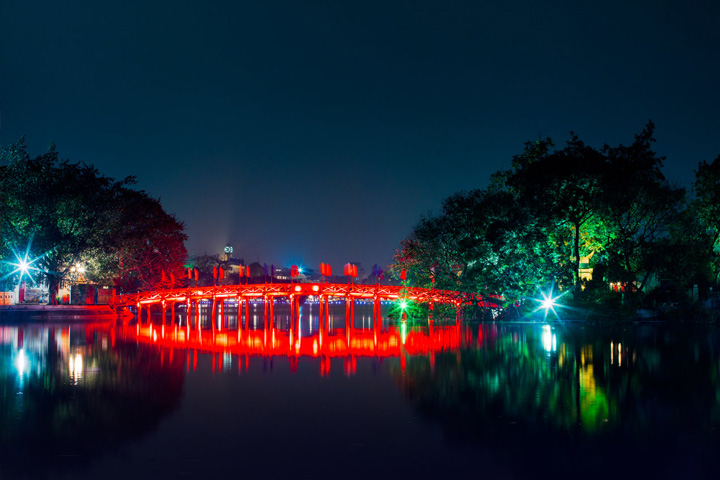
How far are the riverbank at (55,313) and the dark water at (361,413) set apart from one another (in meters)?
30.9

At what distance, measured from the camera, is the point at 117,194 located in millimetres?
65750

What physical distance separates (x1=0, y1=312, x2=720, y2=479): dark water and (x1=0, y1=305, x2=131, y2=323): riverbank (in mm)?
30856

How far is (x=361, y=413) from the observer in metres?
14.8

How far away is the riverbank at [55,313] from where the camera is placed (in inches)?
2202

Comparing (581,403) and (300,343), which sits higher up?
(581,403)

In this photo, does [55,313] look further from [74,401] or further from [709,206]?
[709,206]

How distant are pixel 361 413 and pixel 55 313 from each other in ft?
170

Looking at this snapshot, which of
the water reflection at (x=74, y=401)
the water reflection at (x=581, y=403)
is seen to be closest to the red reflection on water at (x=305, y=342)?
the water reflection at (x=581, y=403)

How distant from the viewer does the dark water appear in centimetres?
1045

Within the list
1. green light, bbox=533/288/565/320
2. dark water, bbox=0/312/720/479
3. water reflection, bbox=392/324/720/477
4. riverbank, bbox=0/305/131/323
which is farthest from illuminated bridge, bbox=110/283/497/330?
dark water, bbox=0/312/720/479

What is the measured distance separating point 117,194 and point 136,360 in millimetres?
44816

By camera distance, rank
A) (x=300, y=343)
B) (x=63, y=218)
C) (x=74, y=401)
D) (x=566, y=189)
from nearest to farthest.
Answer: (x=74, y=401) < (x=300, y=343) < (x=566, y=189) < (x=63, y=218)

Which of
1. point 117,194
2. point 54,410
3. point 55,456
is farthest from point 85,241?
point 55,456

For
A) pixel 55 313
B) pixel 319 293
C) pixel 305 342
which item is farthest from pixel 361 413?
pixel 55 313
